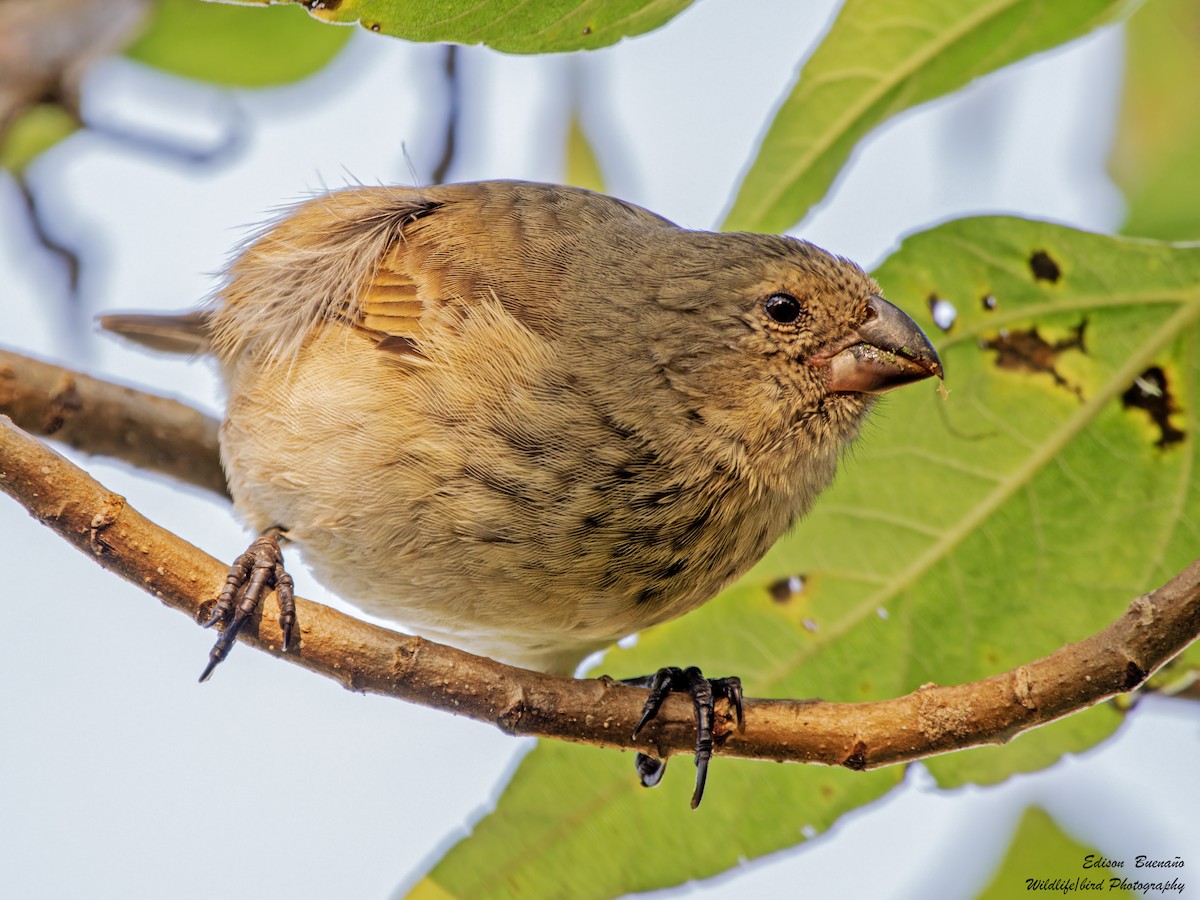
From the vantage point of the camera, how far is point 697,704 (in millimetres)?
2721

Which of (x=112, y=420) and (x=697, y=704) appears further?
(x=112, y=420)

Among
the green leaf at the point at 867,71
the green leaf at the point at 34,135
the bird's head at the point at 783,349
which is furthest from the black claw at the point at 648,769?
the green leaf at the point at 34,135

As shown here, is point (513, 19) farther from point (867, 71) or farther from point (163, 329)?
point (163, 329)

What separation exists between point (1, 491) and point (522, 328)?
125 centimetres

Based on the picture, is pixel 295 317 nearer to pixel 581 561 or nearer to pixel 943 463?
pixel 581 561

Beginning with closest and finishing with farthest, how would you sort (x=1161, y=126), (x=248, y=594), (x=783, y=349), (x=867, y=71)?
(x=248, y=594)
(x=867, y=71)
(x=783, y=349)
(x=1161, y=126)

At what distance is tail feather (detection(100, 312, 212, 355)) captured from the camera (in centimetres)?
399

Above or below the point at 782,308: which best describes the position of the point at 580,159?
above

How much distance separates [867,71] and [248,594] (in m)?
1.83

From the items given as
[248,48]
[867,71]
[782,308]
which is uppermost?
[248,48]

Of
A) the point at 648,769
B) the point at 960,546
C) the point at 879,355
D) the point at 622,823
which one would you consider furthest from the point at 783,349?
the point at 622,823

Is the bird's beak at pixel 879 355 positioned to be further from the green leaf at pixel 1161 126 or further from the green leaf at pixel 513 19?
the green leaf at pixel 513 19

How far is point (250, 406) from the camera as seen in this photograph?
10.8 ft

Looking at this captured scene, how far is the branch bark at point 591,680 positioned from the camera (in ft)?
7.43
